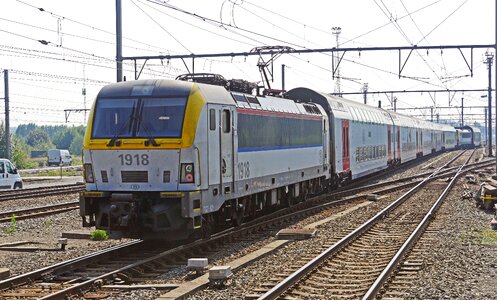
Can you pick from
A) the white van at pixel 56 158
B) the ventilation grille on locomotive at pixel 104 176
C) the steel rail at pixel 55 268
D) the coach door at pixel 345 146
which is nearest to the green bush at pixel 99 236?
the steel rail at pixel 55 268

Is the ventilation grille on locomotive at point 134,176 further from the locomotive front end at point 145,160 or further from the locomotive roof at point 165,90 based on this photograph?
the locomotive roof at point 165,90

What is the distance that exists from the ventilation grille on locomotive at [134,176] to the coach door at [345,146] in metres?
16.0

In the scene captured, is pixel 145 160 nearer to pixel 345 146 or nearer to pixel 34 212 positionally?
pixel 34 212

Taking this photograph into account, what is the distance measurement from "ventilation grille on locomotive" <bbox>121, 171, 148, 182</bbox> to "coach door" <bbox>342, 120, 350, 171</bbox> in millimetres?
15994

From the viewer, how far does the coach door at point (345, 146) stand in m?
28.4

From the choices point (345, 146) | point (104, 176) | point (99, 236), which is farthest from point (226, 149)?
point (345, 146)

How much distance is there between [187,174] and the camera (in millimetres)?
13047

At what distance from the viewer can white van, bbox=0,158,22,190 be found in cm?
3469

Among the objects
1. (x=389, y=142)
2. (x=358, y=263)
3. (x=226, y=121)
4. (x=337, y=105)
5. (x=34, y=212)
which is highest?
(x=337, y=105)

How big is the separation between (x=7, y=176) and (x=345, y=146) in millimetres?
16683

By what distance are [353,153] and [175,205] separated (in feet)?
60.4

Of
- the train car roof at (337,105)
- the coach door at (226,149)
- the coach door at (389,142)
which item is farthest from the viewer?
the coach door at (389,142)

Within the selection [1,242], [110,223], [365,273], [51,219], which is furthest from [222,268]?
[51,219]

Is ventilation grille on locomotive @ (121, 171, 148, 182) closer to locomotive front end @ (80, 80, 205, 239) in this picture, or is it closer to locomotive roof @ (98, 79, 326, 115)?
locomotive front end @ (80, 80, 205, 239)
